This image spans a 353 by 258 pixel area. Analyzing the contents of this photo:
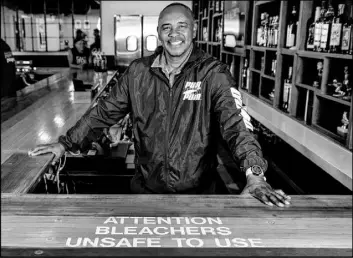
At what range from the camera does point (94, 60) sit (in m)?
7.55

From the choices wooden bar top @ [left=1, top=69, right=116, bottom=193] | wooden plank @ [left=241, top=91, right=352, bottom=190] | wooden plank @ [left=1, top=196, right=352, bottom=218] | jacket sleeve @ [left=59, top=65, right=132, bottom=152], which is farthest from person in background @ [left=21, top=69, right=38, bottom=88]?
wooden plank @ [left=1, top=196, right=352, bottom=218]

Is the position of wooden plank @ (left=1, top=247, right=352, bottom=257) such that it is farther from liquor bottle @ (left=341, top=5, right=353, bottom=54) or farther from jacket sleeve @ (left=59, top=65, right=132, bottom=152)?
liquor bottle @ (left=341, top=5, right=353, bottom=54)

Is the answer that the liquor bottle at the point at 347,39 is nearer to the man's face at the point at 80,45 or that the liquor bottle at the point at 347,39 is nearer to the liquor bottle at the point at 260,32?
the liquor bottle at the point at 260,32

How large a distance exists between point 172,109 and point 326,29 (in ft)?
4.78

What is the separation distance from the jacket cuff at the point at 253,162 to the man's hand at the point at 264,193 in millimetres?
73

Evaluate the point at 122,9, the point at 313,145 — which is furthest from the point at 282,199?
the point at 122,9

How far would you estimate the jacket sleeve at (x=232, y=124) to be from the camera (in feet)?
4.81

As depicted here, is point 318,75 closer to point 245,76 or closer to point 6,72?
point 245,76

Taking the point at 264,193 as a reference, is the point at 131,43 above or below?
above

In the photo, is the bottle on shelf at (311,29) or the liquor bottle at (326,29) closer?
the liquor bottle at (326,29)

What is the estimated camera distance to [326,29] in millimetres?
→ 2709

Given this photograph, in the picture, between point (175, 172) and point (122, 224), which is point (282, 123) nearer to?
point (175, 172)

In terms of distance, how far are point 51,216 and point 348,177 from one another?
52.0 inches

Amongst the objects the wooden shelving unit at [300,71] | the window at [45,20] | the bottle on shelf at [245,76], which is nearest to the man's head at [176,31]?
the wooden shelving unit at [300,71]
